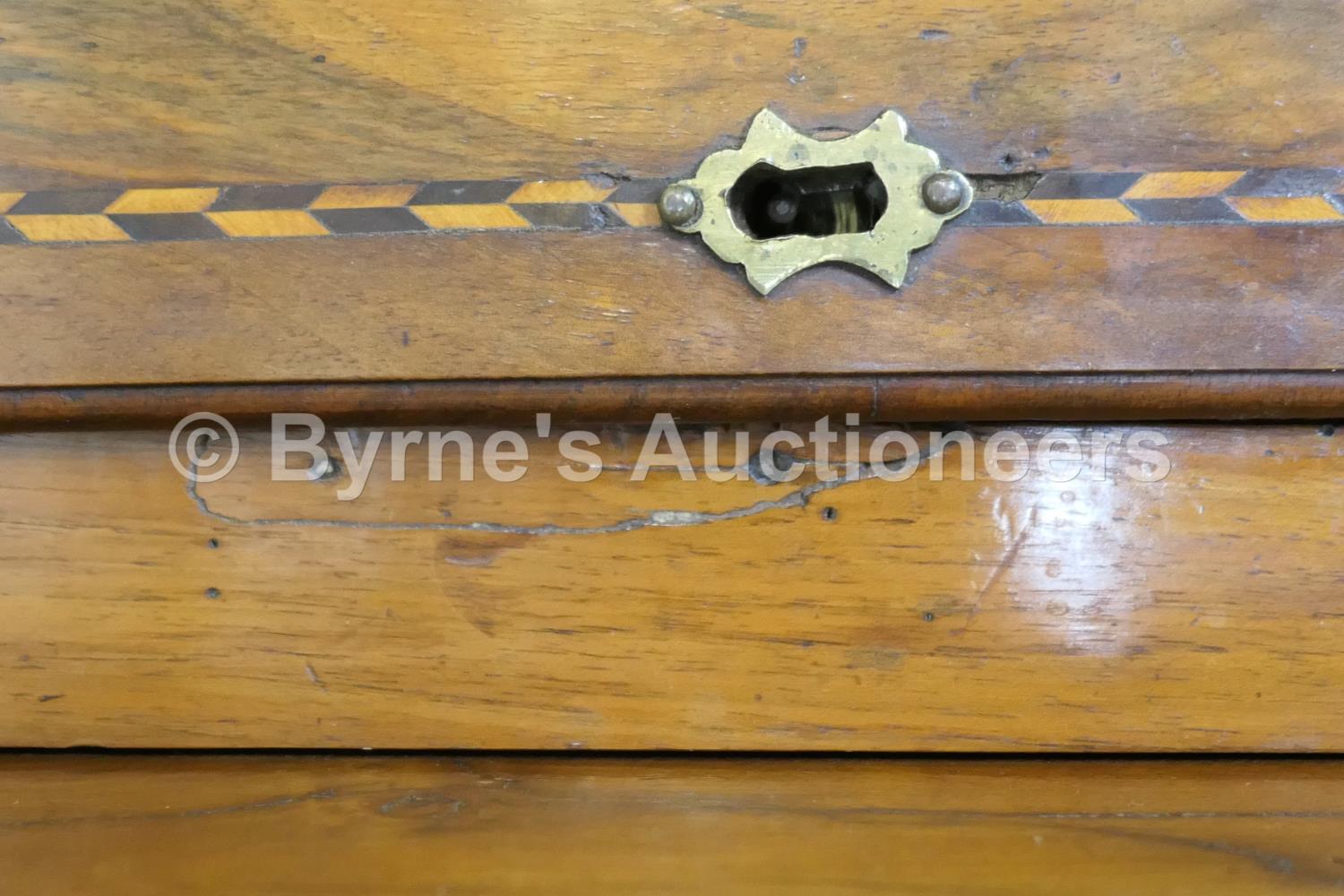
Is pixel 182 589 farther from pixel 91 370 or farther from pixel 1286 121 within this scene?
pixel 1286 121

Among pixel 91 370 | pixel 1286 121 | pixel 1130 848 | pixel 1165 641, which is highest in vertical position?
pixel 1286 121

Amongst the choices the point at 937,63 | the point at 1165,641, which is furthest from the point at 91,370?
the point at 1165,641

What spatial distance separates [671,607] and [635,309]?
159 mm

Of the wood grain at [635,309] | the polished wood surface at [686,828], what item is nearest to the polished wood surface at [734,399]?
the wood grain at [635,309]

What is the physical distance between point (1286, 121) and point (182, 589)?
62 centimetres

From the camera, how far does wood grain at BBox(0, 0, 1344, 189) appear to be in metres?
0.44

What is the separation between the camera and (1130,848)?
0.47m

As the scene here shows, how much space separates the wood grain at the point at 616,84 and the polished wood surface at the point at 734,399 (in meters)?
0.11

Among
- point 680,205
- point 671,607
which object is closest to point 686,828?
point 671,607

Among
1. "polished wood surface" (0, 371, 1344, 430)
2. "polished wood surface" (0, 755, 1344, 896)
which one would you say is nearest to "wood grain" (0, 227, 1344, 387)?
"polished wood surface" (0, 371, 1344, 430)

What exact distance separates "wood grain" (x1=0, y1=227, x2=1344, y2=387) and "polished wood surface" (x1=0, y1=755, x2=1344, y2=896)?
0.22m

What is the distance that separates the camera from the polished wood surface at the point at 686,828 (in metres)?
0.47

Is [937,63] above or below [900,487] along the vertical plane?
above

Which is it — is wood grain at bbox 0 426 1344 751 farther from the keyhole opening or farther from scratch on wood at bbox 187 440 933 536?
the keyhole opening
